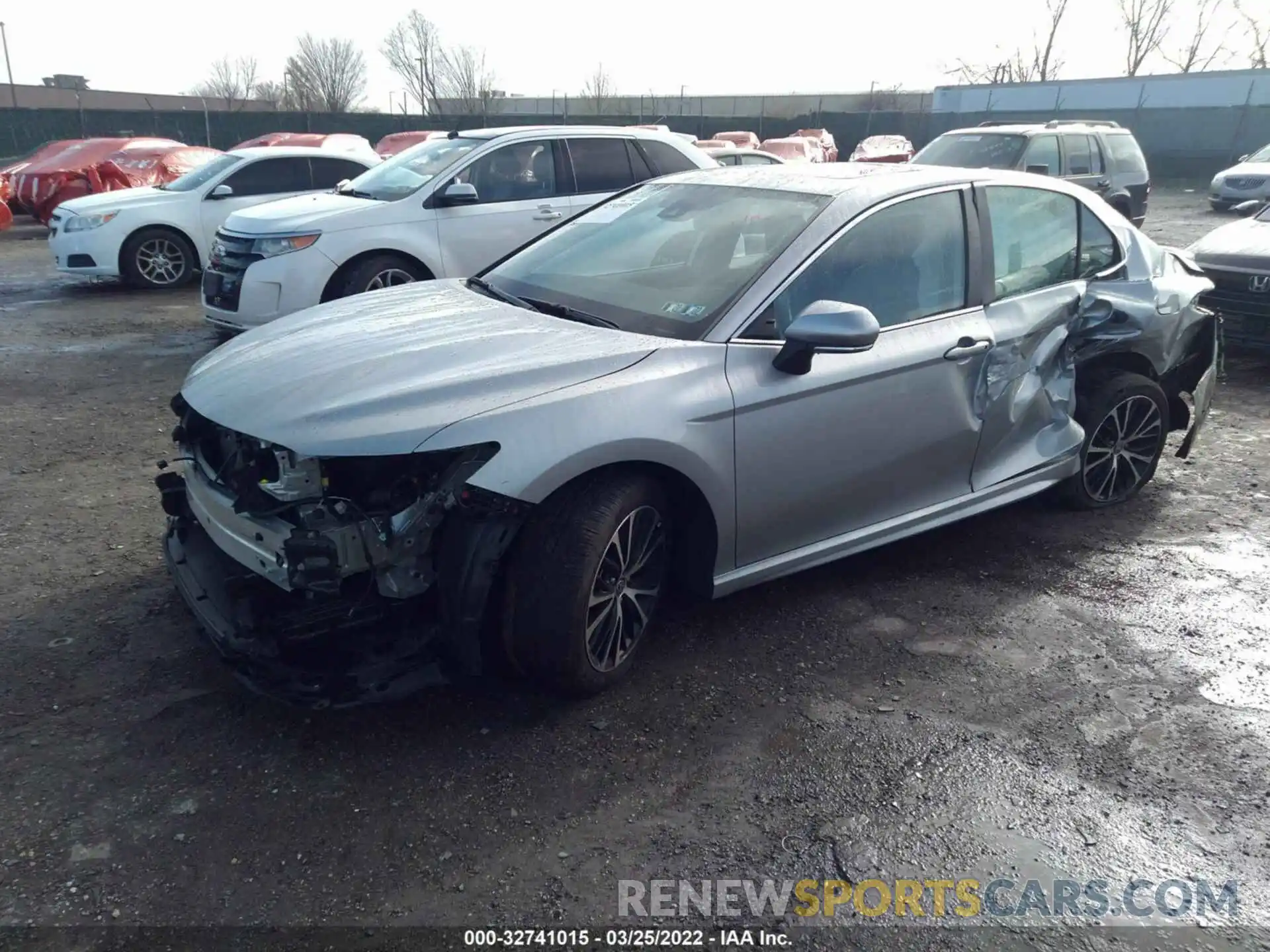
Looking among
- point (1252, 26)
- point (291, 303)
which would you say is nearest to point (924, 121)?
point (1252, 26)

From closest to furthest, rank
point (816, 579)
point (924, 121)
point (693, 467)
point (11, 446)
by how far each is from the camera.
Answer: point (693, 467) → point (816, 579) → point (11, 446) → point (924, 121)

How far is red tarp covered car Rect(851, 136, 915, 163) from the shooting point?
24.7 meters

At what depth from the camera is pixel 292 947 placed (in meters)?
2.27

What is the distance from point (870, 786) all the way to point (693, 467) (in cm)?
114

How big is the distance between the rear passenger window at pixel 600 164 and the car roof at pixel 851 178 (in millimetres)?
3844

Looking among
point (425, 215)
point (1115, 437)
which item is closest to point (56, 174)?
point (425, 215)

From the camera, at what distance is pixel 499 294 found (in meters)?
4.06

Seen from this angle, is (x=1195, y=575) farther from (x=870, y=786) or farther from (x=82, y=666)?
(x=82, y=666)

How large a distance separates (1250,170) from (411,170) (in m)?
19.4

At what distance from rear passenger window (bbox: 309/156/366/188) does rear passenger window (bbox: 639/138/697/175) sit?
14.3 feet

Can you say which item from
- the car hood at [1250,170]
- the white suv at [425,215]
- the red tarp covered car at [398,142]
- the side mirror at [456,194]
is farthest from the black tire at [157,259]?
the car hood at [1250,170]

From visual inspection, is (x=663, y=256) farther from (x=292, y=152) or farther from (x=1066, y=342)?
(x=292, y=152)

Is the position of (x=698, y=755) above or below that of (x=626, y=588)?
below

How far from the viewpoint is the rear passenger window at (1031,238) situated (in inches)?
166
